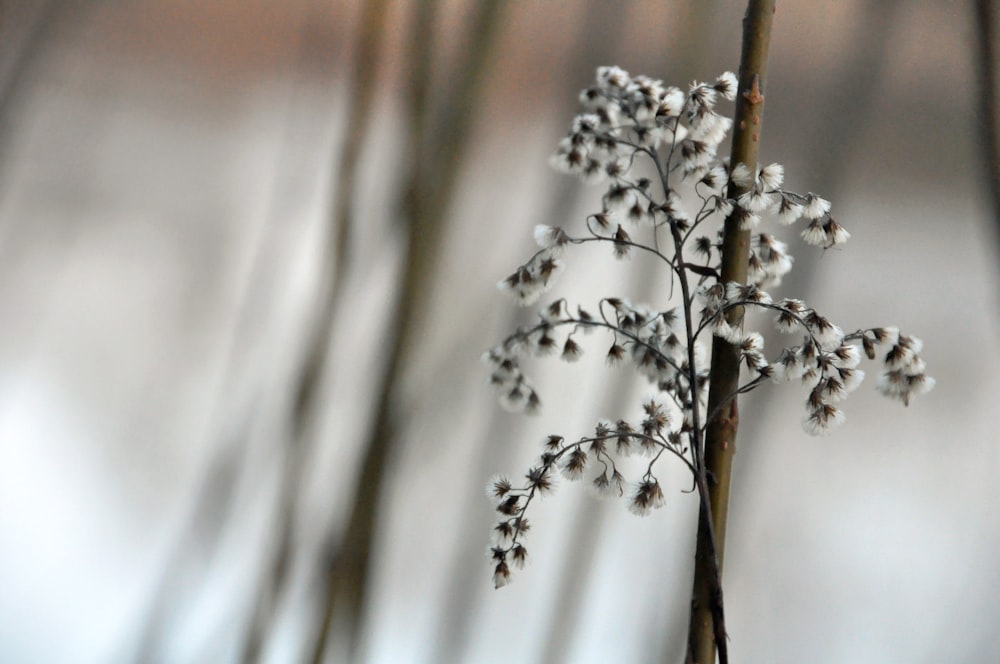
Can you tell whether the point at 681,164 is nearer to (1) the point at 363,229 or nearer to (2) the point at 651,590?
(1) the point at 363,229

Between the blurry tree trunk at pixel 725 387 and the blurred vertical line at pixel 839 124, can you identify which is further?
the blurred vertical line at pixel 839 124

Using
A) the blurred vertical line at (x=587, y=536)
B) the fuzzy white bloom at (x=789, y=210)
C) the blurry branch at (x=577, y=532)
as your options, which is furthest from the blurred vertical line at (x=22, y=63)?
the fuzzy white bloom at (x=789, y=210)

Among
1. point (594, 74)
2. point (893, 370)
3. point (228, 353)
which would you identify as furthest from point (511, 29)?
point (893, 370)

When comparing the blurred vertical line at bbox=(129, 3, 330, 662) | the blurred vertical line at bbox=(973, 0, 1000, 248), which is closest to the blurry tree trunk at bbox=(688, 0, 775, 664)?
the blurred vertical line at bbox=(973, 0, 1000, 248)

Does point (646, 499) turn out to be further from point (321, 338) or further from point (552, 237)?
point (321, 338)

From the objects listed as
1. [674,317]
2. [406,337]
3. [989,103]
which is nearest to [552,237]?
[674,317]

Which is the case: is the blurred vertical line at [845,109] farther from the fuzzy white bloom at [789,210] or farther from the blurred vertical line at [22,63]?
the blurred vertical line at [22,63]

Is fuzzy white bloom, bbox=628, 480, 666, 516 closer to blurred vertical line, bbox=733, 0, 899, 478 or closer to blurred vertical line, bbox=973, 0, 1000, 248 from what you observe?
blurred vertical line, bbox=733, 0, 899, 478
